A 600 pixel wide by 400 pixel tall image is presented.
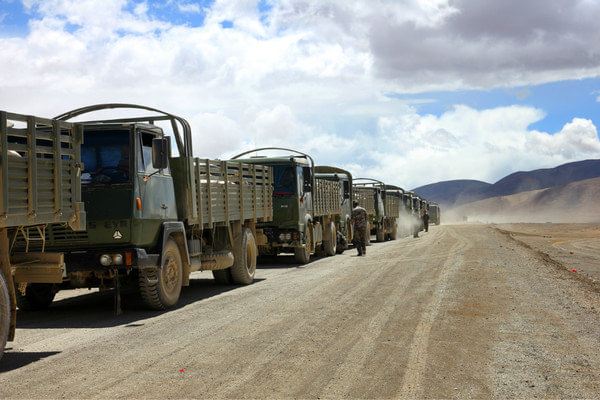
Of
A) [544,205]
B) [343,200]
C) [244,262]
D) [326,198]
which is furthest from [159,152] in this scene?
[544,205]

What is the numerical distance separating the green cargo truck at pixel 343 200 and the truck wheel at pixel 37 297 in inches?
596

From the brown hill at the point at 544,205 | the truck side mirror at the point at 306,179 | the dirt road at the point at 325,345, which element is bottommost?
the dirt road at the point at 325,345

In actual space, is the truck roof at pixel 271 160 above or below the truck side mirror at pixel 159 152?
above

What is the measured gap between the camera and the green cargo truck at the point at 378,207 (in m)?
33.2

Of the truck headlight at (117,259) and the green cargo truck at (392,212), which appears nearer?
the truck headlight at (117,259)

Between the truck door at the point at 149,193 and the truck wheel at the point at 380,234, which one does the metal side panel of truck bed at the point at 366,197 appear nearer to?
the truck wheel at the point at 380,234

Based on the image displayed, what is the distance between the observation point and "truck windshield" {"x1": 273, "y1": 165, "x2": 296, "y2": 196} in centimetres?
1995

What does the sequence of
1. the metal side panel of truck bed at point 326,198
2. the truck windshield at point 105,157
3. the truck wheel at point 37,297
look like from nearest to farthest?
1. the truck windshield at point 105,157
2. the truck wheel at point 37,297
3. the metal side panel of truck bed at point 326,198

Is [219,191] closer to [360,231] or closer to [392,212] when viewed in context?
[360,231]

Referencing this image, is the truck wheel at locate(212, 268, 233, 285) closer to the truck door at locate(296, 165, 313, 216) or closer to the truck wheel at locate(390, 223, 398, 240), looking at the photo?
the truck door at locate(296, 165, 313, 216)

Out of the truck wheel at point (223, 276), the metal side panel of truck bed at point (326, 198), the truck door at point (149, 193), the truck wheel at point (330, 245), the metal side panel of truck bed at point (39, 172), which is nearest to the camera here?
the metal side panel of truck bed at point (39, 172)

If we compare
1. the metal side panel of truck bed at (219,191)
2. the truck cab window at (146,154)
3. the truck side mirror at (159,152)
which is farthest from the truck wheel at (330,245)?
the truck side mirror at (159,152)

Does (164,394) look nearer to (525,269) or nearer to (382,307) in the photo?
(382,307)

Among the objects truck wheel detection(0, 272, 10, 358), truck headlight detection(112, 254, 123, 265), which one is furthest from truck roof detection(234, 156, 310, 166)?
truck wheel detection(0, 272, 10, 358)
